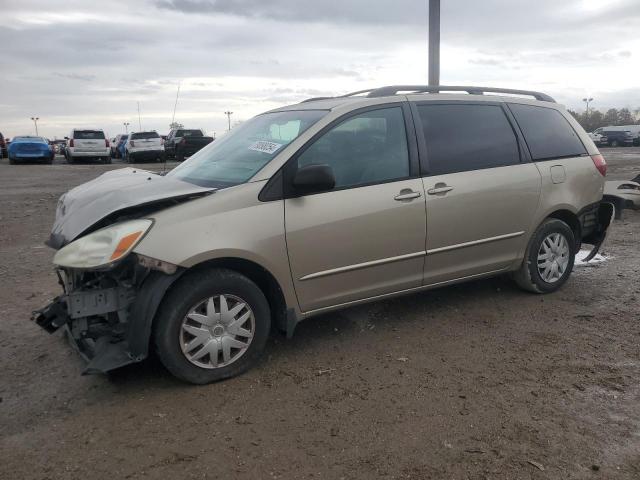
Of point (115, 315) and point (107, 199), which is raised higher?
point (107, 199)

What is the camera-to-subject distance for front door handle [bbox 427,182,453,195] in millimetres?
4262

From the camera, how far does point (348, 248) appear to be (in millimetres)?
3896

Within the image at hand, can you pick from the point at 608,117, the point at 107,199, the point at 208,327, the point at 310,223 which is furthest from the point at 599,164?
the point at 608,117

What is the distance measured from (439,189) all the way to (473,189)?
1.18 ft

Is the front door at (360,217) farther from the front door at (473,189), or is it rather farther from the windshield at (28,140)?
the windshield at (28,140)

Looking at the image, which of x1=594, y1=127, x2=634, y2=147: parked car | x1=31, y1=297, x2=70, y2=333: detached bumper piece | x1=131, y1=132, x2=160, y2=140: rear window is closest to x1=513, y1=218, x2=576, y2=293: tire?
x1=31, y1=297, x2=70, y2=333: detached bumper piece

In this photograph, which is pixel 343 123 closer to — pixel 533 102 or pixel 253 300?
pixel 253 300

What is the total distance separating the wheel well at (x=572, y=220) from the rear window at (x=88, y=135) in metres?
25.7

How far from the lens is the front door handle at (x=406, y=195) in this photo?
4.10 meters

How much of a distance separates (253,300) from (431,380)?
1.24 meters

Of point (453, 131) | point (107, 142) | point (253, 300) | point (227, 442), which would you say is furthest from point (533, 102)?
point (107, 142)

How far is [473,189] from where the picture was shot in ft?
14.7

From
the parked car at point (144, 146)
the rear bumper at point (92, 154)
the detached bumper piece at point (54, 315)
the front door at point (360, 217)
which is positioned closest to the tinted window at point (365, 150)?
the front door at point (360, 217)

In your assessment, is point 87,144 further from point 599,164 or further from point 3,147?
point 599,164
